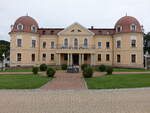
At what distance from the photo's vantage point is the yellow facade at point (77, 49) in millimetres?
35406

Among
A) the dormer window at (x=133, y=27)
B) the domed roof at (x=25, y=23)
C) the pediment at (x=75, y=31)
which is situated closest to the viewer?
the dormer window at (x=133, y=27)

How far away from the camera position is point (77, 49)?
35656 mm

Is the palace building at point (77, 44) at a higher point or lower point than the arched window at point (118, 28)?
lower

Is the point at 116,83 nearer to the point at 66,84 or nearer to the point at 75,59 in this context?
the point at 66,84

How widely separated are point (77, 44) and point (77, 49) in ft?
8.62

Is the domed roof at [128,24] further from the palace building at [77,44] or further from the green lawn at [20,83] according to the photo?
the green lawn at [20,83]

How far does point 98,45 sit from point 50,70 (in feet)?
73.6

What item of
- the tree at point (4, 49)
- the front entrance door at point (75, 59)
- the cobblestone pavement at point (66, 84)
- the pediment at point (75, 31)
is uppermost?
the pediment at point (75, 31)

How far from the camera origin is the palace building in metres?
35.4

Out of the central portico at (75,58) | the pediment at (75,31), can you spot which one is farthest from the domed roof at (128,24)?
the central portico at (75,58)

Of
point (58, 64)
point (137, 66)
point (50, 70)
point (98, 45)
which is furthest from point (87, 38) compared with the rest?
point (50, 70)

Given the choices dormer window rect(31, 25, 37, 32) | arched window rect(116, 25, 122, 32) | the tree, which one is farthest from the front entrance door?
the tree

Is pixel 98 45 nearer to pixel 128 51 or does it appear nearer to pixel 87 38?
pixel 87 38

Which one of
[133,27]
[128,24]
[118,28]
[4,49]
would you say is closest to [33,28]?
[4,49]
